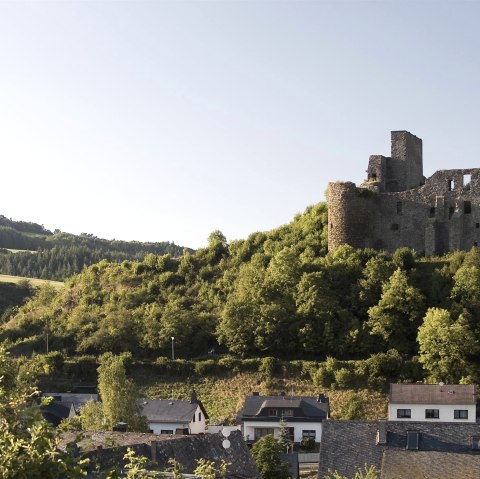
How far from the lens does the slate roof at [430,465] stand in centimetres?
3306

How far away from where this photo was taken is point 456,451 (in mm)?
37875

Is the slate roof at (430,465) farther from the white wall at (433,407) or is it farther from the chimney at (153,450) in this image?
the white wall at (433,407)

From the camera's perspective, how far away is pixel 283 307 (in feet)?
217

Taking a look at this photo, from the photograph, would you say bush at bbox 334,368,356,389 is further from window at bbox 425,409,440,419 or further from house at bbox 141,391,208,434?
house at bbox 141,391,208,434

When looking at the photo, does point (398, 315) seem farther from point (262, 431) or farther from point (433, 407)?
point (262, 431)

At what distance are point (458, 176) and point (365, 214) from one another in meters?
6.93

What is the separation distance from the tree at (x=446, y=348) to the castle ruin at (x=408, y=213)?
30.1 feet

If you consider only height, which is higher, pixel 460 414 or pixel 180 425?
pixel 460 414

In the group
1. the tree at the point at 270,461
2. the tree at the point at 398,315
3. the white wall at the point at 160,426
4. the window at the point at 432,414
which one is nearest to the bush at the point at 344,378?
the tree at the point at 398,315

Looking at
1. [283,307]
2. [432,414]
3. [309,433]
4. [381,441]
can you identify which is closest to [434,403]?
[432,414]

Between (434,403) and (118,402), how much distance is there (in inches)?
671

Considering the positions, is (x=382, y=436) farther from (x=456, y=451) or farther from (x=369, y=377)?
(x=369, y=377)

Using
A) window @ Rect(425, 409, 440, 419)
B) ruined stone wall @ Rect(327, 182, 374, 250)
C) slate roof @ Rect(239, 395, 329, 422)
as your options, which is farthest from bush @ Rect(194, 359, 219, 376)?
window @ Rect(425, 409, 440, 419)

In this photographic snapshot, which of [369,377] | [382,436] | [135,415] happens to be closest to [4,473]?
[382,436]
